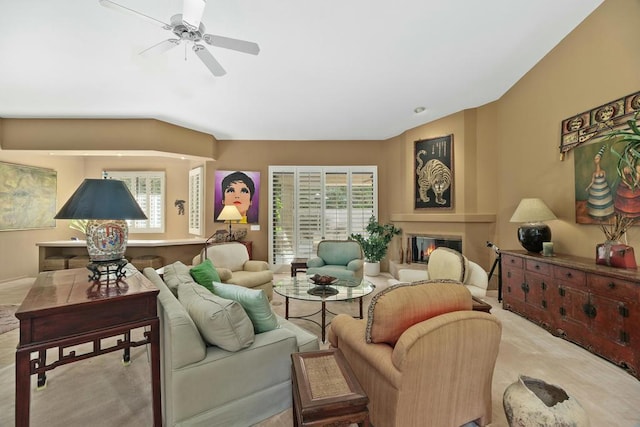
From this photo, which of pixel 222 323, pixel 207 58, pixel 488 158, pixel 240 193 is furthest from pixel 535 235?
pixel 240 193

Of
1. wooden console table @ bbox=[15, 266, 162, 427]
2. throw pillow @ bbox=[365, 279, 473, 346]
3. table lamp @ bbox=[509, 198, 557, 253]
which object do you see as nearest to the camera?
wooden console table @ bbox=[15, 266, 162, 427]

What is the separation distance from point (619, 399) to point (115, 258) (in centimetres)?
365

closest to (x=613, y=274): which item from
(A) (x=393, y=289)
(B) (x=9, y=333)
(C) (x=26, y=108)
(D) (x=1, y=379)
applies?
(A) (x=393, y=289)

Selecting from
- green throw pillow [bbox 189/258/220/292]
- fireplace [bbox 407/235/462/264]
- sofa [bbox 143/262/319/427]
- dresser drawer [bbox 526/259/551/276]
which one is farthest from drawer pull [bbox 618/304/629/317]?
green throw pillow [bbox 189/258/220/292]

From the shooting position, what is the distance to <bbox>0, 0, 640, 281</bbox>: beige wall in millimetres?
2932

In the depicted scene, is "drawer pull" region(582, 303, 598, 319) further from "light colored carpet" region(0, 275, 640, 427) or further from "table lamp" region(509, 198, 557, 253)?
"table lamp" region(509, 198, 557, 253)

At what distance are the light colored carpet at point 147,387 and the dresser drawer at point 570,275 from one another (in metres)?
0.64

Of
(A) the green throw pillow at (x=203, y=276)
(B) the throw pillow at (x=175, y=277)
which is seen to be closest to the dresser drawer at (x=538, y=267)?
(A) the green throw pillow at (x=203, y=276)

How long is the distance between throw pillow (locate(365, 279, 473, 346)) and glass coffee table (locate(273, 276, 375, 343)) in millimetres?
1246

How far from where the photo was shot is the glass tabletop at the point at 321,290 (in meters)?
2.86

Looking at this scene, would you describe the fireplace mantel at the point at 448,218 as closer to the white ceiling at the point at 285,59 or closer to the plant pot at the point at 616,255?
the white ceiling at the point at 285,59

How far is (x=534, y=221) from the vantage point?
3.45 metres

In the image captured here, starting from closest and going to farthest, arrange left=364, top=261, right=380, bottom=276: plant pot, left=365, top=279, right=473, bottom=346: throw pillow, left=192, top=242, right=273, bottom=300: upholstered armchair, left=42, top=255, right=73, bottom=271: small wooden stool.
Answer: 1. left=365, top=279, right=473, bottom=346: throw pillow
2. left=192, top=242, right=273, bottom=300: upholstered armchair
3. left=42, top=255, right=73, bottom=271: small wooden stool
4. left=364, top=261, right=380, bottom=276: plant pot

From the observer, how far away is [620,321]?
230cm
